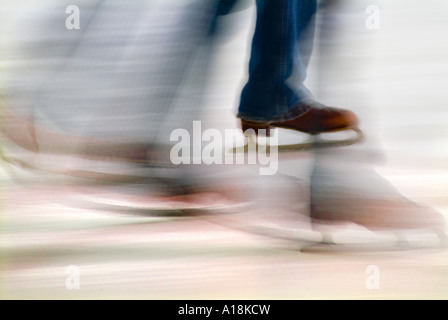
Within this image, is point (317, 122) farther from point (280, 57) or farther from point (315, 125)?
point (280, 57)

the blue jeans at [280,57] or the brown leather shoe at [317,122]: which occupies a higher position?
the blue jeans at [280,57]

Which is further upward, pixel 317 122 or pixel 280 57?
A: pixel 280 57

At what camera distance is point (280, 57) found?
5.57ft

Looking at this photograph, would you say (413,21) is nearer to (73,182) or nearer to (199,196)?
(199,196)

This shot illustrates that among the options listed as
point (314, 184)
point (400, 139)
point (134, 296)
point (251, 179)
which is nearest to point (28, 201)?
point (134, 296)

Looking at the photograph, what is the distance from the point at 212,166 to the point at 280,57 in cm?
40

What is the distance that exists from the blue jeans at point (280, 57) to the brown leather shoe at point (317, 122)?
3cm

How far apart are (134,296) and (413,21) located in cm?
123

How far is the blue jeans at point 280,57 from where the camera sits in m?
1.70

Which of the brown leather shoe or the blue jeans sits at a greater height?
the blue jeans

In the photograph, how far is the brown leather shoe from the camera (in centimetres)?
171

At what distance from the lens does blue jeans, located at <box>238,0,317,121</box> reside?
1697 mm

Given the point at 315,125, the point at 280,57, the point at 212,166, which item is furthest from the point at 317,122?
the point at 212,166

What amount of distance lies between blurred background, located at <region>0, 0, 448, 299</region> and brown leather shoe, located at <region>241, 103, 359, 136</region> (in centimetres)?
3
